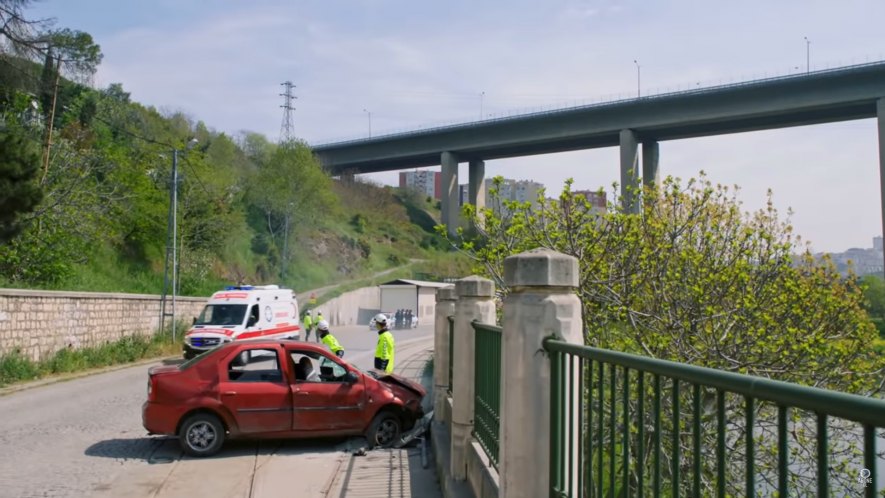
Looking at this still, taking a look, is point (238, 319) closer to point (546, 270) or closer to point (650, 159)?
point (546, 270)

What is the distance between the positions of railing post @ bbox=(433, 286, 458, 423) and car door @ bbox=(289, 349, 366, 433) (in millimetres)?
1085

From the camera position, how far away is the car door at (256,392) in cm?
1010

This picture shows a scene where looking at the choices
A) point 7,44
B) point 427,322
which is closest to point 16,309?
point 7,44

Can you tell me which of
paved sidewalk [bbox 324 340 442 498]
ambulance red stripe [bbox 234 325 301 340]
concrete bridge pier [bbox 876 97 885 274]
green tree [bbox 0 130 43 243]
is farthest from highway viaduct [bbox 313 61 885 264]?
paved sidewalk [bbox 324 340 442 498]

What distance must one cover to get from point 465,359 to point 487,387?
999 millimetres

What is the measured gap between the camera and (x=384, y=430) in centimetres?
1080

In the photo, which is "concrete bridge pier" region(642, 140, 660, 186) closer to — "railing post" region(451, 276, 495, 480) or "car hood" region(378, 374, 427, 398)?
"car hood" region(378, 374, 427, 398)

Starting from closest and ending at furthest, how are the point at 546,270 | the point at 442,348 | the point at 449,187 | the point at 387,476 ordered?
the point at 546,270 < the point at 387,476 < the point at 442,348 < the point at 449,187

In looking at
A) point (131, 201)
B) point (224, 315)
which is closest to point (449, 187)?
point (131, 201)

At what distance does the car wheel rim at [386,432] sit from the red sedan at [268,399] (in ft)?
0.05

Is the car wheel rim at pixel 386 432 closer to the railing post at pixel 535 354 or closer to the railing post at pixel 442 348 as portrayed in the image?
the railing post at pixel 442 348

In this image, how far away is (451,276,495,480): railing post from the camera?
6.96 m

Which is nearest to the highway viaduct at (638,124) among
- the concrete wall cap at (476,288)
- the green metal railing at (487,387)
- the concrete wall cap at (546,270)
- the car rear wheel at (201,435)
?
the car rear wheel at (201,435)

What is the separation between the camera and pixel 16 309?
19266 millimetres
